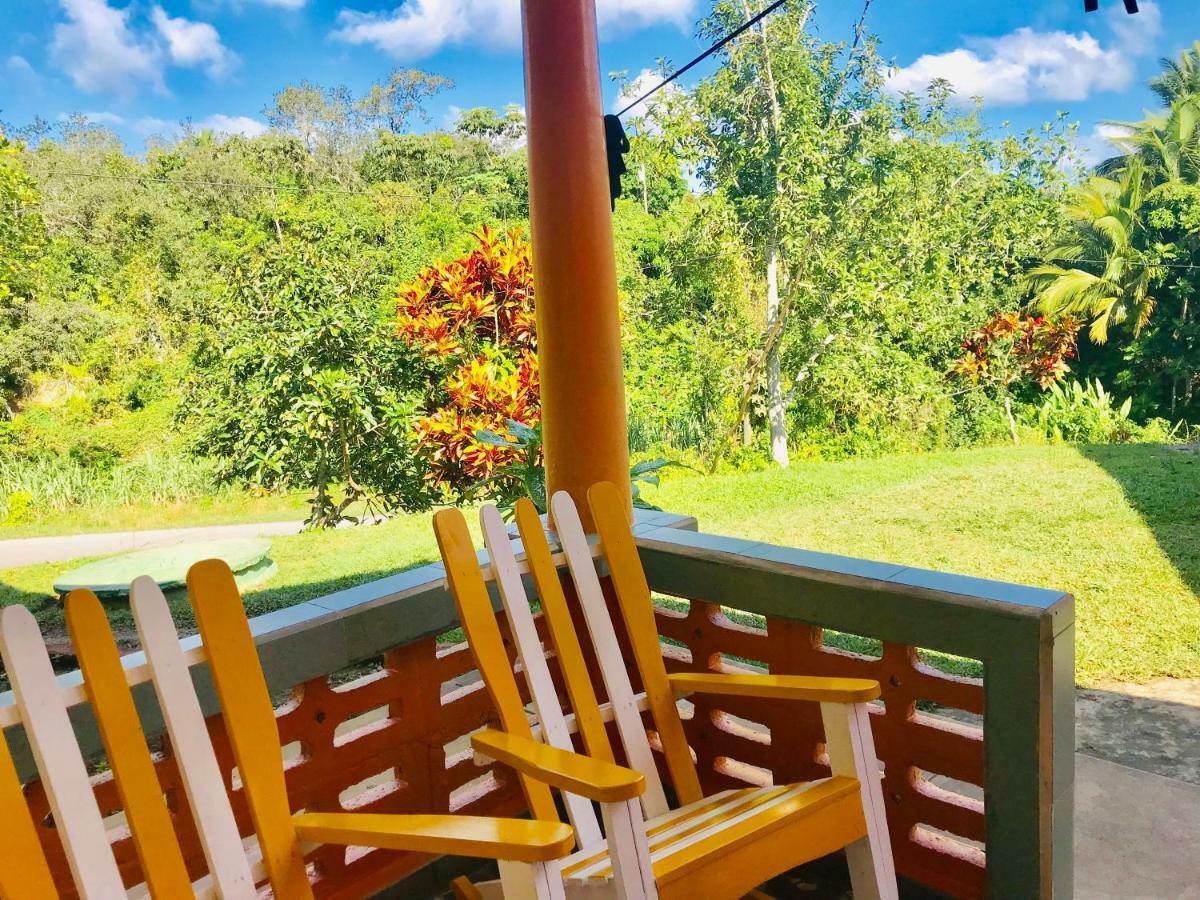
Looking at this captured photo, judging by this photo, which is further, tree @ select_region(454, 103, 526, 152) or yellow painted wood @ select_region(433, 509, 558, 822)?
tree @ select_region(454, 103, 526, 152)

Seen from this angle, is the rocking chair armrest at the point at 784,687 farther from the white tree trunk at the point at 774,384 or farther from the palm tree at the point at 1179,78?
the palm tree at the point at 1179,78

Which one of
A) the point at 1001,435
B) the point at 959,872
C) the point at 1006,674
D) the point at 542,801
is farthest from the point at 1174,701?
the point at 1001,435

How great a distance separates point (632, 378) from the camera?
26.5 feet

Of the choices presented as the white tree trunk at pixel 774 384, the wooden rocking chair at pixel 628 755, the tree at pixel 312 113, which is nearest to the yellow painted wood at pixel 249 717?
the wooden rocking chair at pixel 628 755

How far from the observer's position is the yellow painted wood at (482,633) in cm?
139

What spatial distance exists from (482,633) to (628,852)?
0.44m

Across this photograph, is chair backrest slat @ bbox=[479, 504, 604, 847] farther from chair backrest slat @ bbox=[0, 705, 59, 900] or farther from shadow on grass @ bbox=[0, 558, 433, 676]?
shadow on grass @ bbox=[0, 558, 433, 676]

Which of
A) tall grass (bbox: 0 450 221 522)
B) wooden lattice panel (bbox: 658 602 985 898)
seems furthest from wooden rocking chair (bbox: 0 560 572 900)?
tall grass (bbox: 0 450 221 522)

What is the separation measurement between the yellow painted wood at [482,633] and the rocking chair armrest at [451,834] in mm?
286

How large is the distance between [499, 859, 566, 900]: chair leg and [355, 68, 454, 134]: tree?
35.6 ft

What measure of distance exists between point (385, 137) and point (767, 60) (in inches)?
→ 193

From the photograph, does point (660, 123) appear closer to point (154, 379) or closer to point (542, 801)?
point (154, 379)

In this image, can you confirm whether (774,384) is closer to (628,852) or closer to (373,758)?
(373,758)

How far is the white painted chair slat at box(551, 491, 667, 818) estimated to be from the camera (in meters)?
1.56
